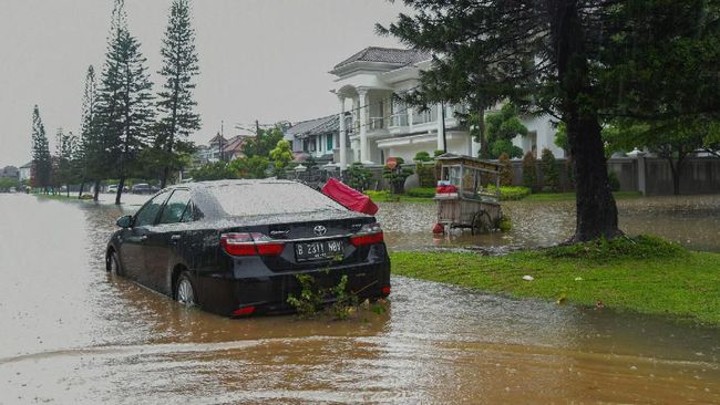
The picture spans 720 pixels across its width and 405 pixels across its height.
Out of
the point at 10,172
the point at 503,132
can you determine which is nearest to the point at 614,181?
the point at 503,132

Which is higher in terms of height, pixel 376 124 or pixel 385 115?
pixel 385 115

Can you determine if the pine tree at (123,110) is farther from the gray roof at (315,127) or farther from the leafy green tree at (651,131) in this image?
the leafy green tree at (651,131)

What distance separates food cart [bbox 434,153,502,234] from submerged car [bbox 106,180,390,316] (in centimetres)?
859

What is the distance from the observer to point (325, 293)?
646cm

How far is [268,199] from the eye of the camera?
719cm

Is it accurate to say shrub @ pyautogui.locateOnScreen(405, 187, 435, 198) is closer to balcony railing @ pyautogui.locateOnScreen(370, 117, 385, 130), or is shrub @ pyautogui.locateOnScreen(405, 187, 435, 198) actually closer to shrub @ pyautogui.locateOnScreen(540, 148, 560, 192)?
shrub @ pyautogui.locateOnScreen(540, 148, 560, 192)

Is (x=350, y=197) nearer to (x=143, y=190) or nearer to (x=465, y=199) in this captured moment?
(x=465, y=199)

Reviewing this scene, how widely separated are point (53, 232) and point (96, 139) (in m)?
33.1

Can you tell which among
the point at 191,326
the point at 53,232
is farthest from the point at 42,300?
the point at 53,232

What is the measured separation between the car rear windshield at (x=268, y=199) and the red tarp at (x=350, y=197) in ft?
18.1

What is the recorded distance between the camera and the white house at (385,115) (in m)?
45.0

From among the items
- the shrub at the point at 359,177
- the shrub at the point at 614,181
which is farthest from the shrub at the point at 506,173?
the shrub at the point at 359,177

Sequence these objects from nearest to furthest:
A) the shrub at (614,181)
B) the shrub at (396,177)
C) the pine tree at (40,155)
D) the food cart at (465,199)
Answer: the food cart at (465,199), the shrub at (614,181), the shrub at (396,177), the pine tree at (40,155)

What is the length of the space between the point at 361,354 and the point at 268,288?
1.32 meters
